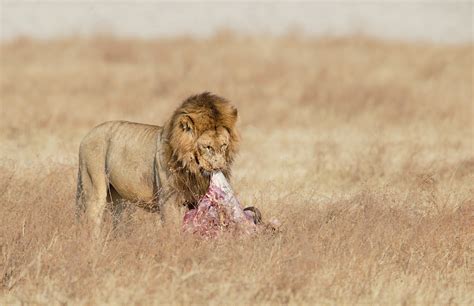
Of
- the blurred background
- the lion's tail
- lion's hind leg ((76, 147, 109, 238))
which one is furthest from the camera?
the blurred background

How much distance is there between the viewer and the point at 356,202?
9.13 meters

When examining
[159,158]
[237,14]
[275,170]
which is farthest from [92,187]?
[237,14]

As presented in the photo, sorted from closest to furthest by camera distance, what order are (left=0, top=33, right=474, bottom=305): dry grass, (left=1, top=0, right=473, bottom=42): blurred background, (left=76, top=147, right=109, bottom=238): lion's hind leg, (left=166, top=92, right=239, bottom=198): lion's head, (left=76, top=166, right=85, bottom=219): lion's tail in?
(left=0, top=33, right=474, bottom=305): dry grass < (left=166, top=92, right=239, bottom=198): lion's head < (left=76, top=147, right=109, bottom=238): lion's hind leg < (left=76, top=166, right=85, bottom=219): lion's tail < (left=1, top=0, right=473, bottom=42): blurred background

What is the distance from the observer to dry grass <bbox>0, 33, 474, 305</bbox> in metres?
7.19

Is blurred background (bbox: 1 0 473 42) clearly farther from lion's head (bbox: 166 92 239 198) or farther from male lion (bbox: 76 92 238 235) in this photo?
lion's head (bbox: 166 92 239 198)

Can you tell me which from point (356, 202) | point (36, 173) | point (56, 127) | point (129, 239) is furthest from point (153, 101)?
point (129, 239)

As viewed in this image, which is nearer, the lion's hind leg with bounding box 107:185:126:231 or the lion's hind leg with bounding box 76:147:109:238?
the lion's hind leg with bounding box 76:147:109:238

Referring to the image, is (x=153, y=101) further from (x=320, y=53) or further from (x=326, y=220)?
(x=326, y=220)

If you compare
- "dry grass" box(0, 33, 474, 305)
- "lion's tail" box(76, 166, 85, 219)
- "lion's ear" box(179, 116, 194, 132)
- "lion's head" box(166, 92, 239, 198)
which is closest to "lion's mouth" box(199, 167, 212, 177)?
"lion's head" box(166, 92, 239, 198)

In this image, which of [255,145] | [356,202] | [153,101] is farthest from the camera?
[153,101]

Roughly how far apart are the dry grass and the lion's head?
0.46 m

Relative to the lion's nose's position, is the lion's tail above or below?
below

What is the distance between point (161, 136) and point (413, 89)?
35.2 ft

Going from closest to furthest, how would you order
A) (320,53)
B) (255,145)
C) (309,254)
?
1. (309,254)
2. (255,145)
3. (320,53)
